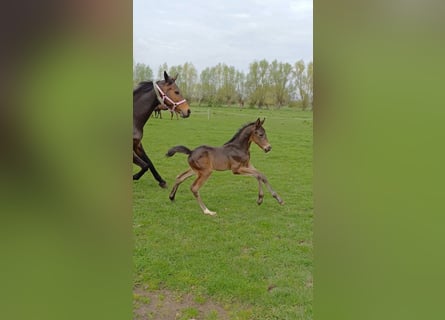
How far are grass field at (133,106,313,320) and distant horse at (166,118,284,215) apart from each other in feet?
0.09

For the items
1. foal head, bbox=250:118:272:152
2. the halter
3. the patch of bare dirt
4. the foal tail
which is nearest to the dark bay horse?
the halter

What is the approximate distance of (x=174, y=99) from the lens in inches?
71.6

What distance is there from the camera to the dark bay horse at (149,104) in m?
1.73

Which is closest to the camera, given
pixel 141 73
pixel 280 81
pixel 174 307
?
pixel 174 307

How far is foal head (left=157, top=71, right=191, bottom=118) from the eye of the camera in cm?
180

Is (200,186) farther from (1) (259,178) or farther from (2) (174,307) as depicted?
(2) (174,307)

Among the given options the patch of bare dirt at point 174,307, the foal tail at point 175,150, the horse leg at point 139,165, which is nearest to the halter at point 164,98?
the foal tail at point 175,150

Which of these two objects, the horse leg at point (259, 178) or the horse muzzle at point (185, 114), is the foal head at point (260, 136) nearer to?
the horse leg at point (259, 178)

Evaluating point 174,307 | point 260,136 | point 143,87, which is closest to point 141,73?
point 143,87

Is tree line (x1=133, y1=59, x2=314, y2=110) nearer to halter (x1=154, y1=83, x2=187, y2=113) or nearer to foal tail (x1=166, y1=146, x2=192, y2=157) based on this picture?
halter (x1=154, y1=83, x2=187, y2=113)

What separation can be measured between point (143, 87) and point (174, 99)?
164mm
